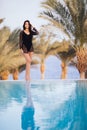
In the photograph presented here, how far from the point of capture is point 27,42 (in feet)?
23.5

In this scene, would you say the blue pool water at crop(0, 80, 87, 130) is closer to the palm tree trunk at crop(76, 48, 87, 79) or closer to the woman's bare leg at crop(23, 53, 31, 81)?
the woman's bare leg at crop(23, 53, 31, 81)

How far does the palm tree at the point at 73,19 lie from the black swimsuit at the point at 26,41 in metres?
0.56

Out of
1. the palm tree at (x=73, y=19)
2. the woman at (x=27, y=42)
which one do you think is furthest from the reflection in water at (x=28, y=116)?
the palm tree at (x=73, y=19)

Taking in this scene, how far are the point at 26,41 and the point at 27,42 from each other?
37mm

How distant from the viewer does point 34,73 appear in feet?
23.9

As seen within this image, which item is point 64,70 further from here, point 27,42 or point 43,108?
point 43,108

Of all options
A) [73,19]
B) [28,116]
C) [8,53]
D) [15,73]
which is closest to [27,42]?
[8,53]

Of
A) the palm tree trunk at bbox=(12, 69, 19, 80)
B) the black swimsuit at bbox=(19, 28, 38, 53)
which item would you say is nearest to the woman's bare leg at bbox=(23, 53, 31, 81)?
the black swimsuit at bbox=(19, 28, 38, 53)

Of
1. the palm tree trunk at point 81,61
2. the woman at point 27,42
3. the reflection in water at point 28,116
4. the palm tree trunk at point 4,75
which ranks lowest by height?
the reflection in water at point 28,116

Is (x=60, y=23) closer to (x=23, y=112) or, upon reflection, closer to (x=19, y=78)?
(x=19, y=78)

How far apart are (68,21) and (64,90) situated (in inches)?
93.7

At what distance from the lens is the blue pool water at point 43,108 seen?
3.63 m

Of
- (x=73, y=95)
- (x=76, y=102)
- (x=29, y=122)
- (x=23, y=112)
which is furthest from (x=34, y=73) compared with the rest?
(x=29, y=122)

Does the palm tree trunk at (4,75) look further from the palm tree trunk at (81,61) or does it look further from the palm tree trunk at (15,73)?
the palm tree trunk at (81,61)
